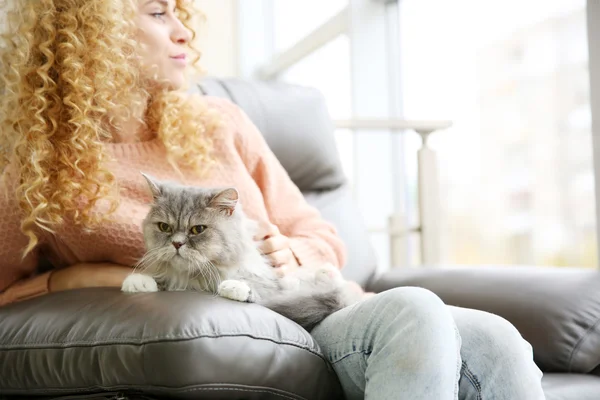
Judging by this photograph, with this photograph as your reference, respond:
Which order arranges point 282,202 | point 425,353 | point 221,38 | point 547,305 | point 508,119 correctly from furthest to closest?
point 221,38 → point 508,119 → point 282,202 → point 547,305 → point 425,353

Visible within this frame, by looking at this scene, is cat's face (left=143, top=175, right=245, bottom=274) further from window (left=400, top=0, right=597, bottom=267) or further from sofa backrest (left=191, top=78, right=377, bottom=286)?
window (left=400, top=0, right=597, bottom=267)

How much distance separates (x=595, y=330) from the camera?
1.33 metres

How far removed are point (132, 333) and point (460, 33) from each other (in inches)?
76.0

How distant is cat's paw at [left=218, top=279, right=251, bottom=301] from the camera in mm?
1154

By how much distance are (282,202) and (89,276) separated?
1.63 feet

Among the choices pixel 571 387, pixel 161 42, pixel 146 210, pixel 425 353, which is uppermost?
pixel 161 42

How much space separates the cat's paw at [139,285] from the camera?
1.20 meters

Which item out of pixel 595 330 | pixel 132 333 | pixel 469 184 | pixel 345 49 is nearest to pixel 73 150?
pixel 132 333

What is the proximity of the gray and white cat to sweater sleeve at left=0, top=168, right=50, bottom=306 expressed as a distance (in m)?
0.28

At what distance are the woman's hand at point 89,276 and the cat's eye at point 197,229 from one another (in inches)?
A: 8.7

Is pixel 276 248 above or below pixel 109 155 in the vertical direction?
below

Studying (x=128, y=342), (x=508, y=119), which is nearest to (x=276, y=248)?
(x=128, y=342)

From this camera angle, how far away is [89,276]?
141cm

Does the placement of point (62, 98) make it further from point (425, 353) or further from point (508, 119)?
point (508, 119)
